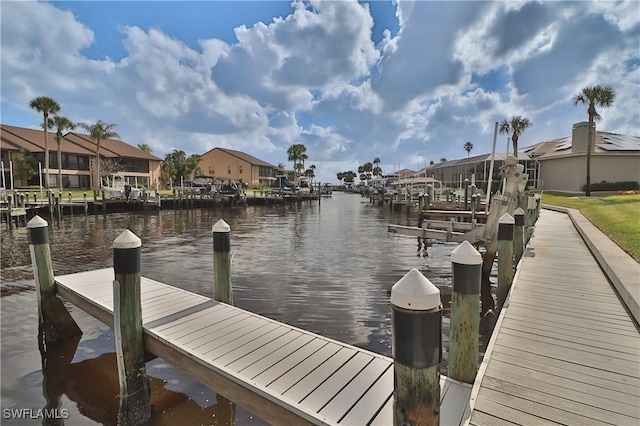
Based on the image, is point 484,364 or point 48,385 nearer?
point 484,364

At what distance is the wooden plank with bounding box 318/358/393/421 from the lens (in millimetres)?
3133

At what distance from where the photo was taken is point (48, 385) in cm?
563

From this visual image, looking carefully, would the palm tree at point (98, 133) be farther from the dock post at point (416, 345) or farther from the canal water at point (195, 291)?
the dock post at point (416, 345)

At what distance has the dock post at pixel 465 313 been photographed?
3754mm

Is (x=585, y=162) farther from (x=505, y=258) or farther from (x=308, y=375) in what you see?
(x=308, y=375)

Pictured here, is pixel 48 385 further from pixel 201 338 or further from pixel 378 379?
pixel 378 379

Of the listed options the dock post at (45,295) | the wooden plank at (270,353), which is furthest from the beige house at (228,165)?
the wooden plank at (270,353)

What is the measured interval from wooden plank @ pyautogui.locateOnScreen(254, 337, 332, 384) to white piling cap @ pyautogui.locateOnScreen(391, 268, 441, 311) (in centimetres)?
190

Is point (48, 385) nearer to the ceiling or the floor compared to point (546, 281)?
nearer to the floor

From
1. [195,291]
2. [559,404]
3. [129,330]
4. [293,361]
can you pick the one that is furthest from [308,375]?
[195,291]

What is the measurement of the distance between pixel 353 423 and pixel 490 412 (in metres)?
1.19

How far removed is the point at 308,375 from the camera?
147 inches

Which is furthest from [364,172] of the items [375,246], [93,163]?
[375,246]

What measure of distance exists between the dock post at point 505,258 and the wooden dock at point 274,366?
14.3 feet
